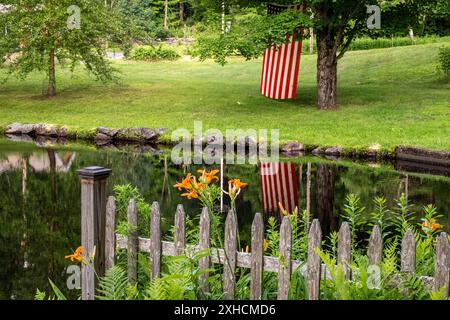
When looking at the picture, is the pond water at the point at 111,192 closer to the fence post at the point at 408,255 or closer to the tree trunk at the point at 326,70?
the fence post at the point at 408,255

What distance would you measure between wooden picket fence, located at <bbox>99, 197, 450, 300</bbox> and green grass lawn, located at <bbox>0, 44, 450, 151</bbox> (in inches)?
530

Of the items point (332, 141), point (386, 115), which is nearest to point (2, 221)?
point (332, 141)

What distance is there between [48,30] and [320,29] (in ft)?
34.3

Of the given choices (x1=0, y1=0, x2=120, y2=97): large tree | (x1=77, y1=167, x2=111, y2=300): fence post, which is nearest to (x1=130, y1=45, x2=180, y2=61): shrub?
(x1=0, y1=0, x2=120, y2=97): large tree

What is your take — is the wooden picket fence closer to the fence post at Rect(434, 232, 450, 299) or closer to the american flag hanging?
the fence post at Rect(434, 232, 450, 299)

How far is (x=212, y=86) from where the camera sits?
31.6m

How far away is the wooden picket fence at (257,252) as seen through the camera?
4.98 metres

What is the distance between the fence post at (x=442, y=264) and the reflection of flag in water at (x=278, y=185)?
7.12m

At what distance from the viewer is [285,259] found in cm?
520

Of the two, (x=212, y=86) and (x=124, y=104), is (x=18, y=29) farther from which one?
(x=212, y=86)

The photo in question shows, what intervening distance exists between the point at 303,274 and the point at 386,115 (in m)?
18.2

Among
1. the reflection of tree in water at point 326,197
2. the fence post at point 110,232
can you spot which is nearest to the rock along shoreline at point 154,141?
the reflection of tree in water at point 326,197

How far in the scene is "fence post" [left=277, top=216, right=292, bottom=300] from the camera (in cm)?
508

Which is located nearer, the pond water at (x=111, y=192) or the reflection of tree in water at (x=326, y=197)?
the pond water at (x=111, y=192)
